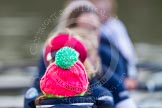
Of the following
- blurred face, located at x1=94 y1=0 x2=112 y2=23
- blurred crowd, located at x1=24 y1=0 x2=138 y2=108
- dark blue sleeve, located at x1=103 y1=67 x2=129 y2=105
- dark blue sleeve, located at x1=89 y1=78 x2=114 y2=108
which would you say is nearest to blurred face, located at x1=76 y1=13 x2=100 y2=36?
blurred crowd, located at x1=24 y1=0 x2=138 y2=108

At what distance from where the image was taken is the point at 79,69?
87.5 inches

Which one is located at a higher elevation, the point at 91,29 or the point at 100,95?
the point at 91,29

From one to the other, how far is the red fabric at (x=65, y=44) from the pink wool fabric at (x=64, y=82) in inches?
10.6

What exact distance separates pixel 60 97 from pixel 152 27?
9.25 m

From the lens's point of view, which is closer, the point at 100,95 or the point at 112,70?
the point at 100,95

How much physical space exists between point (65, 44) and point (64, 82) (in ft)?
1.20

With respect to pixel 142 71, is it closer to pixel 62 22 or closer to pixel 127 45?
pixel 127 45

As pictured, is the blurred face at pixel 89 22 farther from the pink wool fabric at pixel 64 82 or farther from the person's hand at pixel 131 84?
the person's hand at pixel 131 84

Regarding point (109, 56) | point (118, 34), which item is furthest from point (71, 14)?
point (118, 34)

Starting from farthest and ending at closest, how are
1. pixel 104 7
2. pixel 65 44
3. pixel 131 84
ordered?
pixel 131 84 → pixel 104 7 → pixel 65 44

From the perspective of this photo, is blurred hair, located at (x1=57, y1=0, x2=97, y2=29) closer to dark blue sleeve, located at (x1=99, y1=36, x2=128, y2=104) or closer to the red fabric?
dark blue sleeve, located at (x1=99, y1=36, x2=128, y2=104)

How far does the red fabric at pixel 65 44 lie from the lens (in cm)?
248

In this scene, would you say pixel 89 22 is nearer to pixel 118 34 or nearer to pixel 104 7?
pixel 104 7

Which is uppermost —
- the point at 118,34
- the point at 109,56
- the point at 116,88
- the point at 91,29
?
the point at 118,34
